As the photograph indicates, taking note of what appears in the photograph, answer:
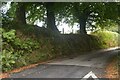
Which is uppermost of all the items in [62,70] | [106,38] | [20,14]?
[20,14]

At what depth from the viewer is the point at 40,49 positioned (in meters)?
18.6

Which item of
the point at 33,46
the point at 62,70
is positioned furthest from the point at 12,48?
the point at 62,70

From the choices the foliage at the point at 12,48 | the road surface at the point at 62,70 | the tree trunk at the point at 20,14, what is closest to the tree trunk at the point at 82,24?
the tree trunk at the point at 20,14

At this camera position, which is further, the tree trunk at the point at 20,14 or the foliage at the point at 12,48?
the tree trunk at the point at 20,14

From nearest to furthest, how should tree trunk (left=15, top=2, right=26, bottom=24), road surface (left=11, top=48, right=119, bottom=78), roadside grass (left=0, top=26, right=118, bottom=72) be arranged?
road surface (left=11, top=48, right=119, bottom=78), roadside grass (left=0, top=26, right=118, bottom=72), tree trunk (left=15, top=2, right=26, bottom=24)

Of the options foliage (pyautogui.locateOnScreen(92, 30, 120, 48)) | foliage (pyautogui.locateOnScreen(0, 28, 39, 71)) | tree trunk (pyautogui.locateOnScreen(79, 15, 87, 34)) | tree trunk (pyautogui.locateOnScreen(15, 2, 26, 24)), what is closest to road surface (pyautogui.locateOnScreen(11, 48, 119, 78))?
foliage (pyautogui.locateOnScreen(0, 28, 39, 71))

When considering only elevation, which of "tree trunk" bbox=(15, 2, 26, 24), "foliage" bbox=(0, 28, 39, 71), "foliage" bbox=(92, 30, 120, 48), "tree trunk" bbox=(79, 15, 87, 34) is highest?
"tree trunk" bbox=(15, 2, 26, 24)

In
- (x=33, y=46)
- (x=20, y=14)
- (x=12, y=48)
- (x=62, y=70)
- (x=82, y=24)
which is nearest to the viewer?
(x=62, y=70)

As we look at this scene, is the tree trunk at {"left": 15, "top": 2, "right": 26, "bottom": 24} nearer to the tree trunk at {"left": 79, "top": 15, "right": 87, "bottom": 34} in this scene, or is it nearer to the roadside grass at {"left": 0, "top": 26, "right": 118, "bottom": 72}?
the roadside grass at {"left": 0, "top": 26, "right": 118, "bottom": 72}

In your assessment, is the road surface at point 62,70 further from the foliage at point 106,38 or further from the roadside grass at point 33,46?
the foliage at point 106,38

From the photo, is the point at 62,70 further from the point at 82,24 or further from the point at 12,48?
the point at 82,24

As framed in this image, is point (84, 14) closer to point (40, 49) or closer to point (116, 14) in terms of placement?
point (116, 14)

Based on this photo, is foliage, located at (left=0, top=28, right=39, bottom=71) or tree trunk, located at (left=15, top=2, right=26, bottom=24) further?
tree trunk, located at (left=15, top=2, right=26, bottom=24)

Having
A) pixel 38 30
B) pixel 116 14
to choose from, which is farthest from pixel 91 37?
pixel 38 30
